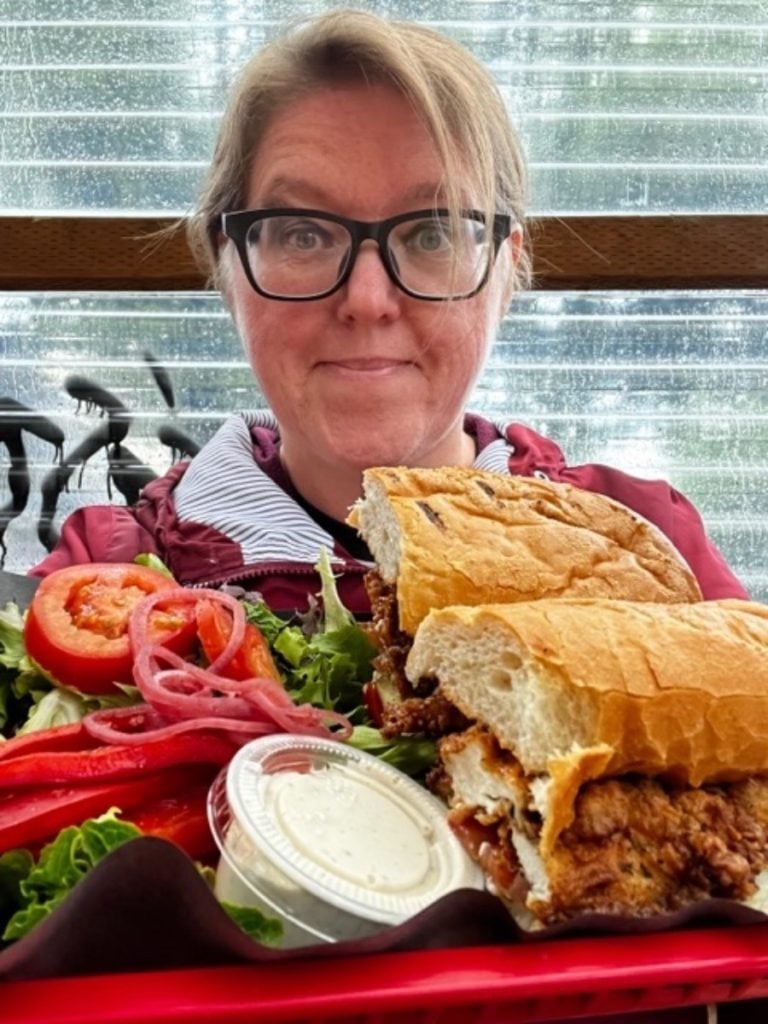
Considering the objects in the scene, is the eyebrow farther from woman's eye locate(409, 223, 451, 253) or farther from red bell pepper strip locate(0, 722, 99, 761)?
red bell pepper strip locate(0, 722, 99, 761)

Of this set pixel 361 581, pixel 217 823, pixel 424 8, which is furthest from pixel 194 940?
pixel 424 8

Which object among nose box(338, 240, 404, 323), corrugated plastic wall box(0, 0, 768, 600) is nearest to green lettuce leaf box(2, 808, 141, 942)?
nose box(338, 240, 404, 323)

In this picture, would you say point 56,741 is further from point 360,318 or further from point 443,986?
point 360,318

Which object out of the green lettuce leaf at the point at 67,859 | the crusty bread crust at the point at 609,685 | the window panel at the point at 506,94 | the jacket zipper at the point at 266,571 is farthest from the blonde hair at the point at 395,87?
the green lettuce leaf at the point at 67,859

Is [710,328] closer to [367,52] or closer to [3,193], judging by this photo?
[367,52]

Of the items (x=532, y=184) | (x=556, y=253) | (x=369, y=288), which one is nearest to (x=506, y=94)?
(x=532, y=184)
